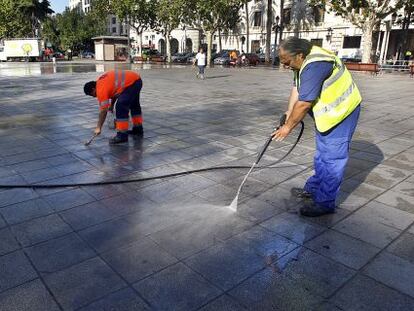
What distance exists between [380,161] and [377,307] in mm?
3426

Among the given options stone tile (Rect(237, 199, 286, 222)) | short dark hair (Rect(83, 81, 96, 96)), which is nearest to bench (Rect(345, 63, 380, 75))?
short dark hair (Rect(83, 81, 96, 96))

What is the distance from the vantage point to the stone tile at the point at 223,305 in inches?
94.7

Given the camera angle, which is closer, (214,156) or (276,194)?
(276,194)

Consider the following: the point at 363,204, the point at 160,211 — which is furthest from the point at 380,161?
the point at 160,211

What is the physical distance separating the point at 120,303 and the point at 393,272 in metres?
1.94

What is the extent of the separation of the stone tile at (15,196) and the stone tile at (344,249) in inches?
115

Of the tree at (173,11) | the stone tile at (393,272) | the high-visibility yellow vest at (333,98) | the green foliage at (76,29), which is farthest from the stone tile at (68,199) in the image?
the green foliage at (76,29)

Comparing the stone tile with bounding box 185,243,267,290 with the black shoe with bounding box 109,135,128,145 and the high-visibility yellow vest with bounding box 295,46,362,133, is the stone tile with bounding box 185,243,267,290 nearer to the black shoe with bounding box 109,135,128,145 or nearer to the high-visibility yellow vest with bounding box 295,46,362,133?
the high-visibility yellow vest with bounding box 295,46,362,133

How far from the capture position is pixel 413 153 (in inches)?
231

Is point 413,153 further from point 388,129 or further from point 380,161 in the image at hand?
point 388,129

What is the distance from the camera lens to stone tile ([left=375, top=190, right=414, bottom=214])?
3.92m

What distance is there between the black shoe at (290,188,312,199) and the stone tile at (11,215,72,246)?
232cm

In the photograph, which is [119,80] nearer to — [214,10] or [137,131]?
[137,131]

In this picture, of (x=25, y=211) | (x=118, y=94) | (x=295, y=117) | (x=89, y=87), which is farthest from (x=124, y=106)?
(x=295, y=117)
